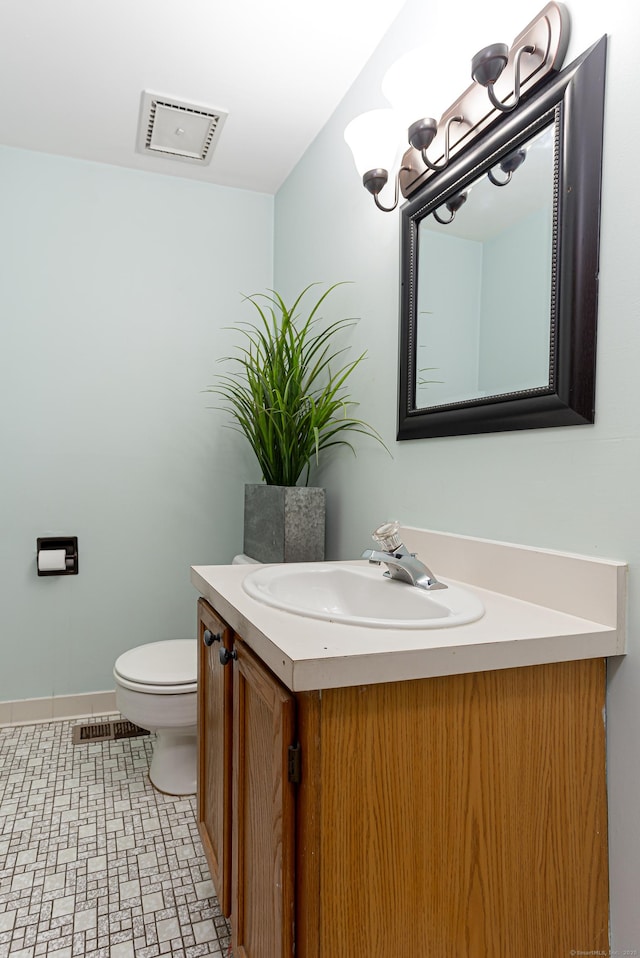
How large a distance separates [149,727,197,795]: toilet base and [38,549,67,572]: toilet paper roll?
846 mm

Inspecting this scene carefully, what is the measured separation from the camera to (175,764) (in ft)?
6.41

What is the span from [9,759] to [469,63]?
2.55m

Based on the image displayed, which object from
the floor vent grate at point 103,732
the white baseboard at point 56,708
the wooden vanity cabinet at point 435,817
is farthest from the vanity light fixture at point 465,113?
the white baseboard at point 56,708

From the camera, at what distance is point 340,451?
6.72 feet

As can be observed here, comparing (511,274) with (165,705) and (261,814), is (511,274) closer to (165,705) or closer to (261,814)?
(261,814)

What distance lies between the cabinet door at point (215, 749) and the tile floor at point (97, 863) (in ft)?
0.60

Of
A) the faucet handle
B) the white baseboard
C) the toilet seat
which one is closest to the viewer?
the faucet handle

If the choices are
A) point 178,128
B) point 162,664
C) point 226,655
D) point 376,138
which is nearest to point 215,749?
point 226,655

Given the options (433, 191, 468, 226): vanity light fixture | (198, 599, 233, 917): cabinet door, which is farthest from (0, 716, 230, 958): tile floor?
(433, 191, 468, 226): vanity light fixture

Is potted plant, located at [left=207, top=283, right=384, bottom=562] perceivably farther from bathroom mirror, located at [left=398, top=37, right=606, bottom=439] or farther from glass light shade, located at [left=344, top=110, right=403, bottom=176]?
glass light shade, located at [left=344, top=110, right=403, bottom=176]

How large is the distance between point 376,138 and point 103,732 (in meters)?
2.29

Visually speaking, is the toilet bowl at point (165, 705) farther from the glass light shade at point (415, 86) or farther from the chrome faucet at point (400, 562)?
the glass light shade at point (415, 86)

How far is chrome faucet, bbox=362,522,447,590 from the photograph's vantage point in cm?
118

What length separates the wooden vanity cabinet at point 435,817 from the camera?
0.76 metres
